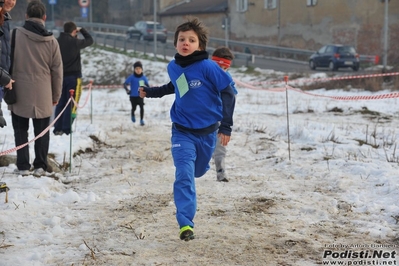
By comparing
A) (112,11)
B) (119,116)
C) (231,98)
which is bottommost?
(119,116)

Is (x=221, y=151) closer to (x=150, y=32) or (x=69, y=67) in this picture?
(x=69, y=67)

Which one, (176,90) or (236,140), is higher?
(176,90)

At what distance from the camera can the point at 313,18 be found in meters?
42.7

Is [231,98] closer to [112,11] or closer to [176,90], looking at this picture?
[176,90]

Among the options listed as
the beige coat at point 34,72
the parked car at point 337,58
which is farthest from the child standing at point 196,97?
the parked car at point 337,58

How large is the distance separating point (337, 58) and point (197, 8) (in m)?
27.3

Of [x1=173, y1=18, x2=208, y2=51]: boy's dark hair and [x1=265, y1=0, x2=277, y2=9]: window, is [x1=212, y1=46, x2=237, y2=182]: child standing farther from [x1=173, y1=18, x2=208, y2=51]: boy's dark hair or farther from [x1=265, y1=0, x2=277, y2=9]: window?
[x1=265, y1=0, x2=277, y2=9]: window

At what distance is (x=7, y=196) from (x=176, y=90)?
2100mm

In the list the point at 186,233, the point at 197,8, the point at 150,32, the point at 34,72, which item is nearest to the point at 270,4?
the point at 150,32

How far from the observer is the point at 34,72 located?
709 centimetres

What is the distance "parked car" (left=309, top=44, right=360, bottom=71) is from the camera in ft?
100

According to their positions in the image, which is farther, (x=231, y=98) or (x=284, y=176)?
(x=284, y=176)

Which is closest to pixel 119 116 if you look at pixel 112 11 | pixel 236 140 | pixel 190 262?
pixel 236 140

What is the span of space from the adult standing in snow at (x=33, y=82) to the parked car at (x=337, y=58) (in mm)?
25058
